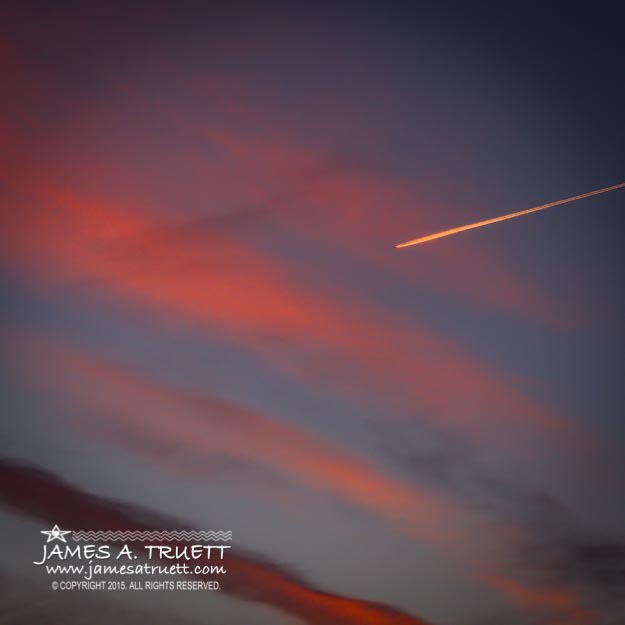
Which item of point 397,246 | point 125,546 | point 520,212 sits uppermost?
point 520,212

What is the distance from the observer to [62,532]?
56875 millimetres

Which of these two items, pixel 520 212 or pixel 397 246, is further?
pixel 520 212

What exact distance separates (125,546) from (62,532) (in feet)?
9.26

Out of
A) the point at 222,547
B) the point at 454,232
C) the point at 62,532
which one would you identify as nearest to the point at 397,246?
the point at 454,232

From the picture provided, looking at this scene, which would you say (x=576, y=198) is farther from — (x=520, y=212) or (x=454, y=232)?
(x=454, y=232)

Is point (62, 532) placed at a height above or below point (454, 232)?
below

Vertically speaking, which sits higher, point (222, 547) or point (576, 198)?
point (576, 198)

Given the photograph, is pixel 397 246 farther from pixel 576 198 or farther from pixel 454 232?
pixel 576 198

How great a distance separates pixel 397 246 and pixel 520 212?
708 centimetres

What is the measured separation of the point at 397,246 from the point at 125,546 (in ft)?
58.1

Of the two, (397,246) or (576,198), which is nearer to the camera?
(397,246)

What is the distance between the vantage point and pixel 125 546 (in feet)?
187

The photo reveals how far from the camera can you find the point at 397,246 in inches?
2178

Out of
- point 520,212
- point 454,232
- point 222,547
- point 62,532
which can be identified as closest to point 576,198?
point 520,212
